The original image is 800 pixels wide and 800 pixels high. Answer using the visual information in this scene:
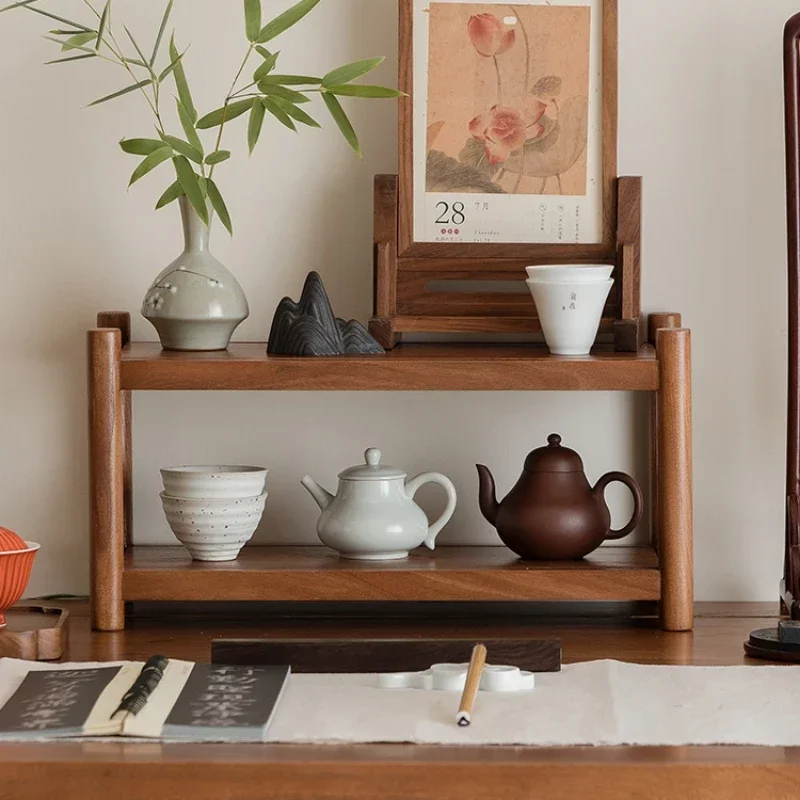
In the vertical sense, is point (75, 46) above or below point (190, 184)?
above

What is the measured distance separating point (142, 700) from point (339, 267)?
74cm

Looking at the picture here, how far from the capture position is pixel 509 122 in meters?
1.59

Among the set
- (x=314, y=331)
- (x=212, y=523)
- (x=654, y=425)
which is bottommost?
(x=212, y=523)

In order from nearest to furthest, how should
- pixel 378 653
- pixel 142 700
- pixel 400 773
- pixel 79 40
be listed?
pixel 400 773, pixel 142 700, pixel 378 653, pixel 79 40

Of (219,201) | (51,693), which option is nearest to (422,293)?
(219,201)

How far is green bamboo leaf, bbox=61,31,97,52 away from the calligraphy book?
72cm

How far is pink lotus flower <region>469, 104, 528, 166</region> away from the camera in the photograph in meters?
1.59

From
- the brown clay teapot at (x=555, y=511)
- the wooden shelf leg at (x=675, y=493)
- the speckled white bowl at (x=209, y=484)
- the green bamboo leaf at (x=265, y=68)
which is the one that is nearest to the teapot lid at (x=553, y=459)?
the brown clay teapot at (x=555, y=511)

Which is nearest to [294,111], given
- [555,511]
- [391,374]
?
[391,374]

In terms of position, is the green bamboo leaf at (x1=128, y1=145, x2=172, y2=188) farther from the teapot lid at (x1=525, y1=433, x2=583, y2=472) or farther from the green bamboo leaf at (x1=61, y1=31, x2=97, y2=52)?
the teapot lid at (x1=525, y1=433, x2=583, y2=472)

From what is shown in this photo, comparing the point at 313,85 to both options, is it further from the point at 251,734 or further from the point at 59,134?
the point at 251,734

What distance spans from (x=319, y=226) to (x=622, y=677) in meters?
0.74

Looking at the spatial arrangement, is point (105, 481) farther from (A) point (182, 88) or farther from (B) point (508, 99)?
(B) point (508, 99)

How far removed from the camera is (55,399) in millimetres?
1659
